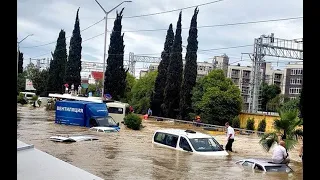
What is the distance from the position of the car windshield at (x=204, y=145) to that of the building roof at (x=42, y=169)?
42.6 feet

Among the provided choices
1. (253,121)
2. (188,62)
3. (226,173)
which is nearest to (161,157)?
(226,173)

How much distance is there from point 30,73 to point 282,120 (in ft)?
250

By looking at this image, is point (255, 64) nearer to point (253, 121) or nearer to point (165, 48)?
point (253, 121)

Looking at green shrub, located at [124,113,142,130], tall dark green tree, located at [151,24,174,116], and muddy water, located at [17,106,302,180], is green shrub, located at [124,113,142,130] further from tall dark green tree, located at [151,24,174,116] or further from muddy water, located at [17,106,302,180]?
tall dark green tree, located at [151,24,174,116]

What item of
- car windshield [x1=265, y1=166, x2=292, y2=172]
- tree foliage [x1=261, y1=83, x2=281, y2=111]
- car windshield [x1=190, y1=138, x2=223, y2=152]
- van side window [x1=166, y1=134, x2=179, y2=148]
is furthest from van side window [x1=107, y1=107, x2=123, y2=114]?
tree foliage [x1=261, y1=83, x2=281, y2=111]

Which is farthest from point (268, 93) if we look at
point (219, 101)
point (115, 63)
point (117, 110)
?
point (117, 110)

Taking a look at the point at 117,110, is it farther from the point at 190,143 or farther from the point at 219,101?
the point at 190,143

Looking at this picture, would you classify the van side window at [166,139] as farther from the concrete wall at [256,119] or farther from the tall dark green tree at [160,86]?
the tall dark green tree at [160,86]

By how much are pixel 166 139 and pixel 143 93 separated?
1620 inches

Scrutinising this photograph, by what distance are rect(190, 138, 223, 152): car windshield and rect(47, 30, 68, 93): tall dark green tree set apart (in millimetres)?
59441

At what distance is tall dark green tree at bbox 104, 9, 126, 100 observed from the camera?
59594mm

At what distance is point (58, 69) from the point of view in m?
76.9

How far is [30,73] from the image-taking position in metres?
86.5

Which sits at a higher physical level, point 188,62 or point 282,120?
point 188,62
